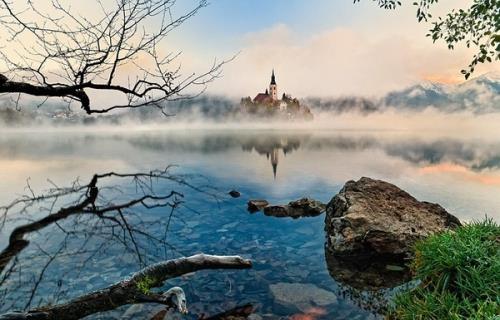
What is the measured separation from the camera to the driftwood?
625 cm

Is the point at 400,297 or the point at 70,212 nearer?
the point at 400,297

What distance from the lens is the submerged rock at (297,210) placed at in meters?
16.6

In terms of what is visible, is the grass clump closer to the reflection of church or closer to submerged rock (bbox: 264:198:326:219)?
submerged rock (bbox: 264:198:326:219)

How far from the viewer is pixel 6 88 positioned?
6277mm

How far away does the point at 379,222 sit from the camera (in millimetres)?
11609

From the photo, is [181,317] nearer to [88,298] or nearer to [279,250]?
[88,298]

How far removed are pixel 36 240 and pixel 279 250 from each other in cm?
938

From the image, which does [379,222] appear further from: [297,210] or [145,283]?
[145,283]

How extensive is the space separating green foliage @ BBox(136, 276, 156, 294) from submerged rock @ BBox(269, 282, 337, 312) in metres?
3.21

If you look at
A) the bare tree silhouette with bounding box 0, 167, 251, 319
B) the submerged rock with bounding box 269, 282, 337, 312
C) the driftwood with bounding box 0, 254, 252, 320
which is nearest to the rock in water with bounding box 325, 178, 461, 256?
the submerged rock with bounding box 269, 282, 337, 312

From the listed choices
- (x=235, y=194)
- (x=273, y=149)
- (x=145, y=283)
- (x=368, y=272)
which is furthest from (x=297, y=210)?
(x=273, y=149)

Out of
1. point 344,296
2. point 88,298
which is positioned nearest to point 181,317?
point 88,298

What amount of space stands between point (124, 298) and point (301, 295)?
4.47 meters

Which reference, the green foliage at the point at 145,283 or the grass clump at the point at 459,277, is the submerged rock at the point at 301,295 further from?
the green foliage at the point at 145,283
